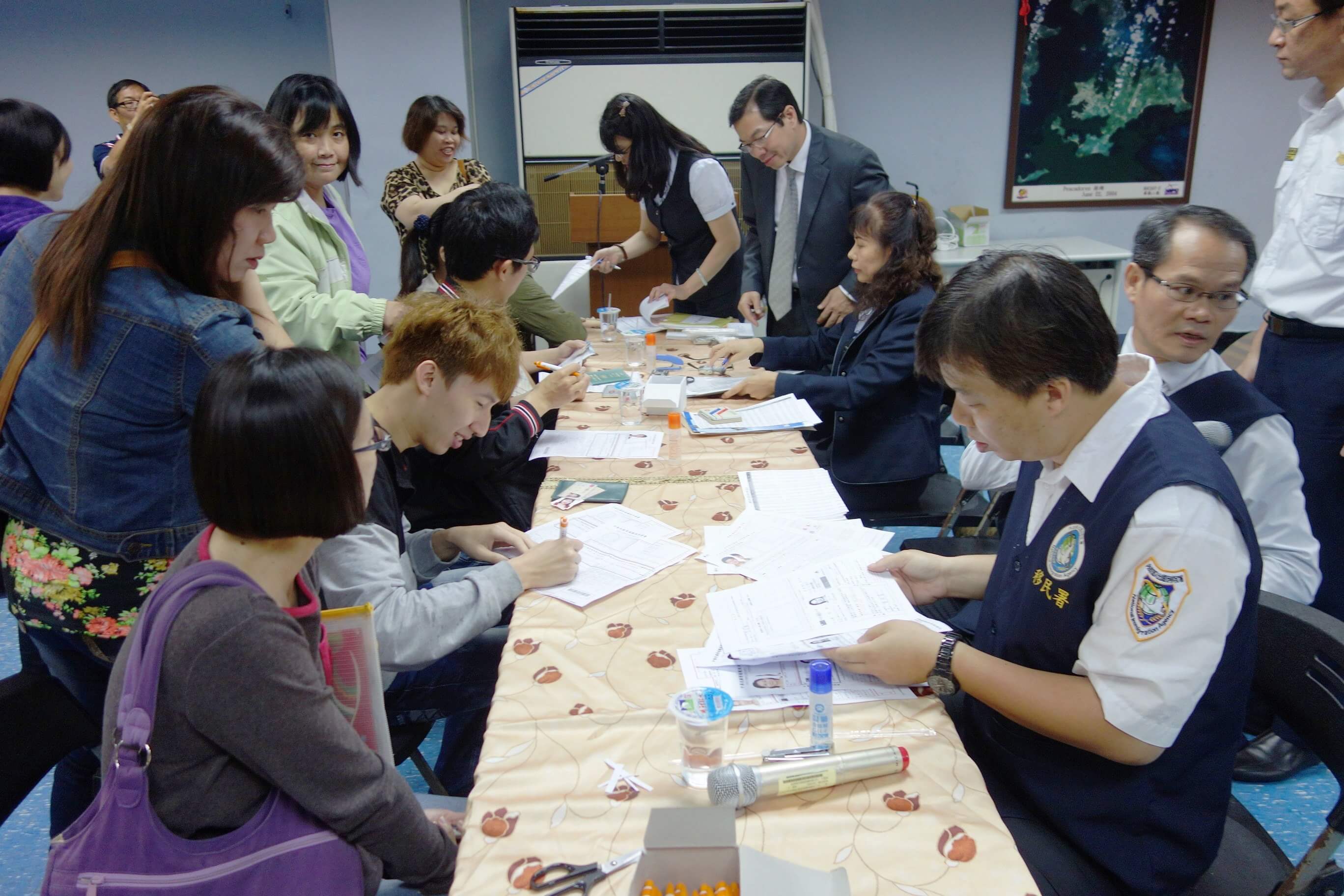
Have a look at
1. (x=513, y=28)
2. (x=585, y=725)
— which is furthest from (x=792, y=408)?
(x=513, y=28)

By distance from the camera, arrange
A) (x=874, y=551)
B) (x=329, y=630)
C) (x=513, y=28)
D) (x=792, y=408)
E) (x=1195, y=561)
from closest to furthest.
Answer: (x=1195, y=561) < (x=329, y=630) < (x=874, y=551) < (x=792, y=408) < (x=513, y=28)

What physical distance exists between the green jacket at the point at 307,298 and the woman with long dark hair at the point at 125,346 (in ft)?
2.57

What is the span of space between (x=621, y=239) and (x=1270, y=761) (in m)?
3.03

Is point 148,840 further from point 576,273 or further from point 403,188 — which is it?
point 403,188

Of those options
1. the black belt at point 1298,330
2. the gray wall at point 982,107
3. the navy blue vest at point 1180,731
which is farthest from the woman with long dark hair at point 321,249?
the gray wall at point 982,107

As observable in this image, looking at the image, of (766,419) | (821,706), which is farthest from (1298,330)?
(821,706)

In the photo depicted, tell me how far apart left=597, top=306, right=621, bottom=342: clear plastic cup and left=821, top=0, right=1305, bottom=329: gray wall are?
2.84 meters

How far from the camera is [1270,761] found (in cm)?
205

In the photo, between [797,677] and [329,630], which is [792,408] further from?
[329,630]

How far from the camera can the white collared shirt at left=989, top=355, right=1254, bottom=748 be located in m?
0.99

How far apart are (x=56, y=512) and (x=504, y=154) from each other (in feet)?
14.3

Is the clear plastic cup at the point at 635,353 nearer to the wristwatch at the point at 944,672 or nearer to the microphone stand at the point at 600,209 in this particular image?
the microphone stand at the point at 600,209

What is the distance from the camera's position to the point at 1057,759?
1147 millimetres

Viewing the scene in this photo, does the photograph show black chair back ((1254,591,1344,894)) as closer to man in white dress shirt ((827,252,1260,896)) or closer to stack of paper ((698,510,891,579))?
man in white dress shirt ((827,252,1260,896))
